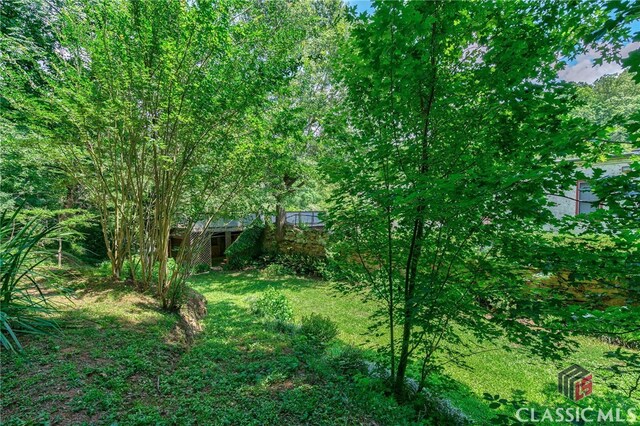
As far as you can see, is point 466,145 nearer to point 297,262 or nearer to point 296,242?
point 297,262

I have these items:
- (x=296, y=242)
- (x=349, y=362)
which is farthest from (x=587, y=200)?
(x=296, y=242)

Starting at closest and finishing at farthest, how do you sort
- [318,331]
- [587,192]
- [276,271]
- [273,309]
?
[587,192]
[318,331]
[273,309]
[276,271]

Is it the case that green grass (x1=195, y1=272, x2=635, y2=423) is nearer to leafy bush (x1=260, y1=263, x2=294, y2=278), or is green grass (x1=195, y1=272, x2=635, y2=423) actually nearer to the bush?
the bush

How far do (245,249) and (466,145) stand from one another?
10166mm

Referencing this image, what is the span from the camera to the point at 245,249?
36.3 ft

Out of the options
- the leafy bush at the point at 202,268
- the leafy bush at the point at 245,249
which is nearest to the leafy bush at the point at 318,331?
the leafy bush at the point at 245,249

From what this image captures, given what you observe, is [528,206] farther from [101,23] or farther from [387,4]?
[101,23]

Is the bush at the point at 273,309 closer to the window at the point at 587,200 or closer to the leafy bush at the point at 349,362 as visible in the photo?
the leafy bush at the point at 349,362

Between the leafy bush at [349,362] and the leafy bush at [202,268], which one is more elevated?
the leafy bush at [349,362]

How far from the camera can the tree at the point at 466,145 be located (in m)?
1.61

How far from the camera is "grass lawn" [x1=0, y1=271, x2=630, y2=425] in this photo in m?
1.90

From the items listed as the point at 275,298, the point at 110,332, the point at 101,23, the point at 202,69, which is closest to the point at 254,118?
the point at 202,69

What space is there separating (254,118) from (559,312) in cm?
325

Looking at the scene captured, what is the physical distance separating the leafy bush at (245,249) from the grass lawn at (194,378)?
6845mm
